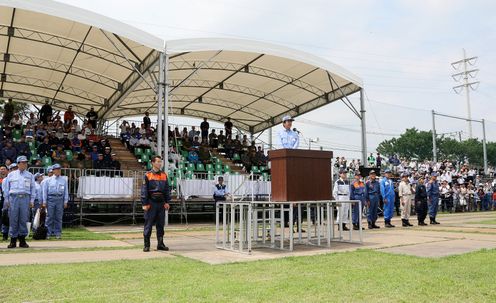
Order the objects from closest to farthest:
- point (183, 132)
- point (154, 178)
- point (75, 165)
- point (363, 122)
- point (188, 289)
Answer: point (188, 289)
point (154, 178)
point (75, 165)
point (363, 122)
point (183, 132)

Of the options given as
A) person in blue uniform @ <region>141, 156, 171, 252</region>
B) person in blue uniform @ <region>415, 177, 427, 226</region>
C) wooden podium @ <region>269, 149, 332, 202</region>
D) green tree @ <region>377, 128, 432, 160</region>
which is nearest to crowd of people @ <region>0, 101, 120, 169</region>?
person in blue uniform @ <region>141, 156, 171, 252</region>

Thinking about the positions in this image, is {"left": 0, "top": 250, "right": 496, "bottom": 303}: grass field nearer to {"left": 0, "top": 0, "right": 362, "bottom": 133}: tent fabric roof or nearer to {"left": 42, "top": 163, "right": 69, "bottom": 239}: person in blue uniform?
{"left": 42, "top": 163, "right": 69, "bottom": 239}: person in blue uniform

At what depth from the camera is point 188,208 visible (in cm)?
1883

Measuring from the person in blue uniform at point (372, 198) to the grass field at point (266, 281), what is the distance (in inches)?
267

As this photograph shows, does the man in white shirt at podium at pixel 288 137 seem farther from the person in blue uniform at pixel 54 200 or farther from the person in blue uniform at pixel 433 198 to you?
the person in blue uniform at pixel 433 198

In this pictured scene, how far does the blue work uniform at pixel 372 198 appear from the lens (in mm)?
14016

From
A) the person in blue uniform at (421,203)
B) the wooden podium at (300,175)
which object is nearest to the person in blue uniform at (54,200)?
the wooden podium at (300,175)

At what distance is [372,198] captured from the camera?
46.3ft

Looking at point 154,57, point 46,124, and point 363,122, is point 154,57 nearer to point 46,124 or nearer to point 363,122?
point 46,124

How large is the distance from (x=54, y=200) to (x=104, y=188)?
147 inches

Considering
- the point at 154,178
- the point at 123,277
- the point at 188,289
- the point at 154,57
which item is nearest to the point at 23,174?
the point at 154,178

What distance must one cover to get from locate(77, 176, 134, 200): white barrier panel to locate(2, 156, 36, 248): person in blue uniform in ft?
17.7

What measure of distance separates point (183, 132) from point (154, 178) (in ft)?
55.8

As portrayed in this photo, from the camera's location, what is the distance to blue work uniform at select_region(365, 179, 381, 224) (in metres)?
14.0
